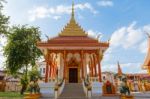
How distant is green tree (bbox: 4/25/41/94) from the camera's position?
3391 centimetres

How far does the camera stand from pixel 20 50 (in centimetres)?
3384

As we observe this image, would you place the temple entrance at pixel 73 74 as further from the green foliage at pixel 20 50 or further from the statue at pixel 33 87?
the statue at pixel 33 87

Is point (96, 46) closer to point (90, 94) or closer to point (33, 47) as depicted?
point (90, 94)

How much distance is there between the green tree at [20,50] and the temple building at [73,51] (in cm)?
431

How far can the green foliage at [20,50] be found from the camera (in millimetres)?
33906

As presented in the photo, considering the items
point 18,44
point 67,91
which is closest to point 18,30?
point 18,44

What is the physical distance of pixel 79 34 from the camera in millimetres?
27797

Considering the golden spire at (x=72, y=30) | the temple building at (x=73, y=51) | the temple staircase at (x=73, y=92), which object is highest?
the golden spire at (x=72, y=30)

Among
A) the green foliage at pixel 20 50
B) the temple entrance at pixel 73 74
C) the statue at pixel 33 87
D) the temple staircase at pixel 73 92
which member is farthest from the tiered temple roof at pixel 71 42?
the green foliage at pixel 20 50

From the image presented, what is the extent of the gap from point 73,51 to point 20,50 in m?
10.4

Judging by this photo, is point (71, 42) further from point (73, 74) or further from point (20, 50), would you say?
point (20, 50)

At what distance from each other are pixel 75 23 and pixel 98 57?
6106 millimetres

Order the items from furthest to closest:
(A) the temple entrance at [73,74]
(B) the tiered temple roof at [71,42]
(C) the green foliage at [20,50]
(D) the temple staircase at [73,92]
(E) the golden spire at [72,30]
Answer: (C) the green foliage at [20,50], (A) the temple entrance at [73,74], (E) the golden spire at [72,30], (B) the tiered temple roof at [71,42], (D) the temple staircase at [73,92]

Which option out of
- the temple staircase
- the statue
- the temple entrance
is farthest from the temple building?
the statue
